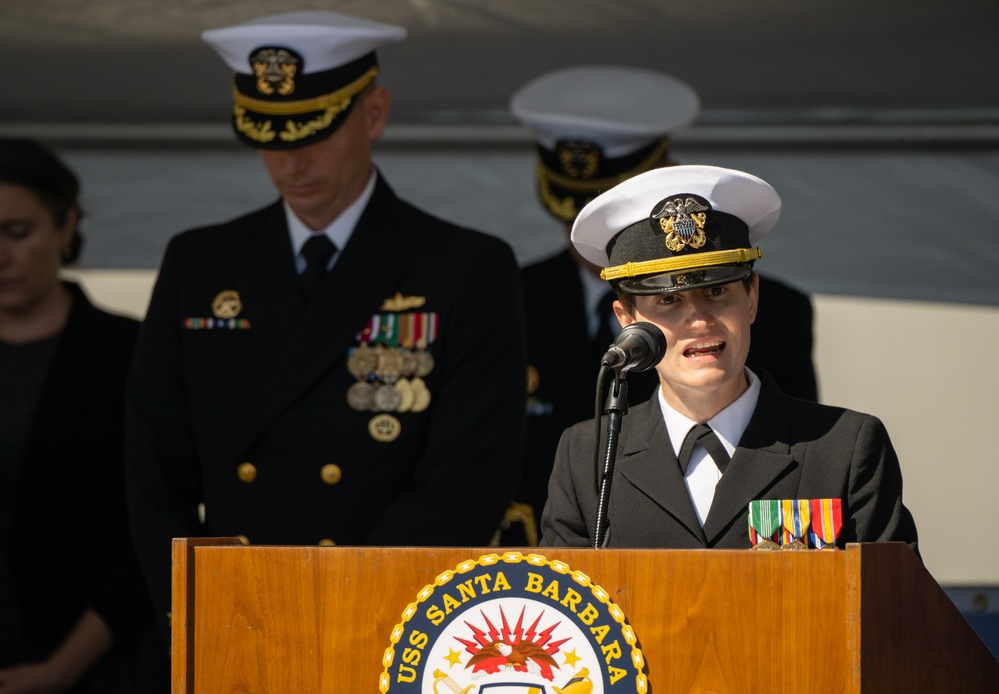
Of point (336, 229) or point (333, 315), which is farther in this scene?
point (336, 229)

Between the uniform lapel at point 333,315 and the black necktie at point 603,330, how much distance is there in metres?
0.73

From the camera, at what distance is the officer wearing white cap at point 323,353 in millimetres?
2959

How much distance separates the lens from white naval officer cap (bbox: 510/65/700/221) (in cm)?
375

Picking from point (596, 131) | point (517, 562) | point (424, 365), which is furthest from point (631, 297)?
point (596, 131)

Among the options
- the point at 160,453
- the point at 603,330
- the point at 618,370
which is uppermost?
the point at 603,330

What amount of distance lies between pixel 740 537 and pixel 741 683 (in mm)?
454

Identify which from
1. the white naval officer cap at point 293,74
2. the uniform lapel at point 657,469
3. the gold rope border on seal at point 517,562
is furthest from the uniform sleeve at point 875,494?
the white naval officer cap at point 293,74

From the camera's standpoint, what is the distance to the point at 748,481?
2.16 metres

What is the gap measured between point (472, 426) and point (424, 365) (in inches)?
6.9

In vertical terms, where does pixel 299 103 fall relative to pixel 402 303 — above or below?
above

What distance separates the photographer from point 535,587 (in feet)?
5.79

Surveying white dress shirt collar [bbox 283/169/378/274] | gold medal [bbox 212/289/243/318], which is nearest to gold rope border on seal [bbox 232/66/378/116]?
white dress shirt collar [bbox 283/169/378/274]

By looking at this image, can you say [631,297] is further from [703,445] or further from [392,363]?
[392,363]

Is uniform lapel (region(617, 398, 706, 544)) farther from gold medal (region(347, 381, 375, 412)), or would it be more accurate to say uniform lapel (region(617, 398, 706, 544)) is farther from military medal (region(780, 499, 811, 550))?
gold medal (region(347, 381, 375, 412))
